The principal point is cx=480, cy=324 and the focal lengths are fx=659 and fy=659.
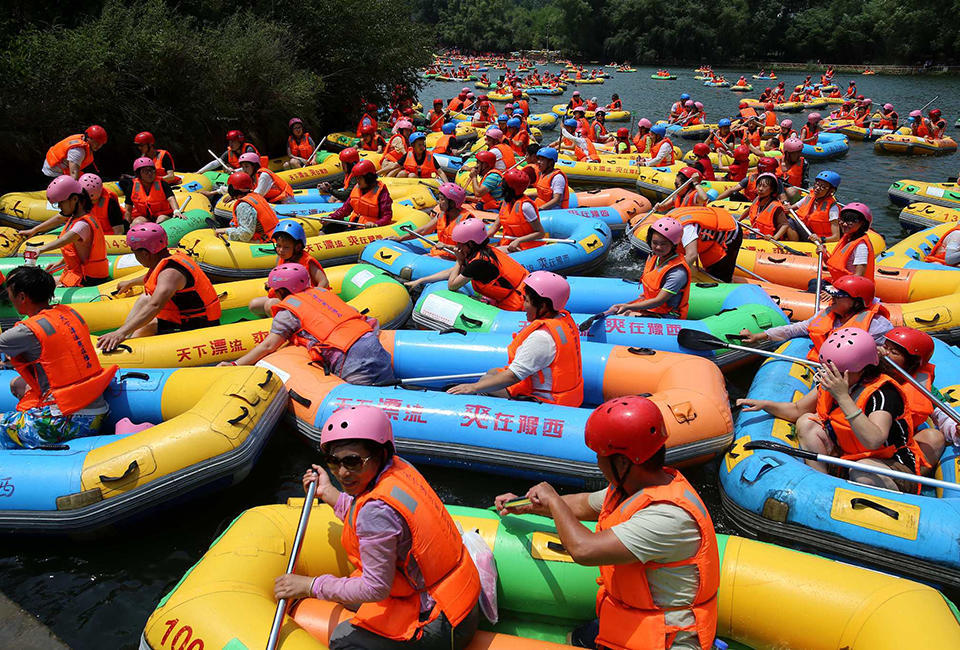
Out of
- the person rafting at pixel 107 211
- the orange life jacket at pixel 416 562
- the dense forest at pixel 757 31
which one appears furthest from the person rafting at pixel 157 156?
the dense forest at pixel 757 31

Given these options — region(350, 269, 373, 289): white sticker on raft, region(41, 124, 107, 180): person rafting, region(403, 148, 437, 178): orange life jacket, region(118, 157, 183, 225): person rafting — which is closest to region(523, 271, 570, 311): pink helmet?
region(350, 269, 373, 289): white sticker on raft

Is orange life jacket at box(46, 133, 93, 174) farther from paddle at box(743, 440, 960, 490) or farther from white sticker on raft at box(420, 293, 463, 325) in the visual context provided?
paddle at box(743, 440, 960, 490)

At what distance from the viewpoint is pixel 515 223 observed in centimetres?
802

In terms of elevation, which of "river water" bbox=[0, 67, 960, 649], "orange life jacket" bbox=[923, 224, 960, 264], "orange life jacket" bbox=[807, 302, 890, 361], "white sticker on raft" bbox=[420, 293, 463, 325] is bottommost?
"river water" bbox=[0, 67, 960, 649]

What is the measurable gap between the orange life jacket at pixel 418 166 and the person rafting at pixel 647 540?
403 inches

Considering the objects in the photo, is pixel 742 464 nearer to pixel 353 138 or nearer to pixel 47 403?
pixel 47 403

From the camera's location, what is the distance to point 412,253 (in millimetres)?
8125

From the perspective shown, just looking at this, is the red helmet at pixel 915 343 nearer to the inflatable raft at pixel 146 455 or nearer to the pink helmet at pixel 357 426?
the pink helmet at pixel 357 426

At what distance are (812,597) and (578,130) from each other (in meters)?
15.4

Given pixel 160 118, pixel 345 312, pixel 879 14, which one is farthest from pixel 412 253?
pixel 879 14

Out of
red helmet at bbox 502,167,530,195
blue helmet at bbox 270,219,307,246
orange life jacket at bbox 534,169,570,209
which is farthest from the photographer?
orange life jacket at bbox 534,169,570,209

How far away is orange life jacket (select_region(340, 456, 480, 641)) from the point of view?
259cm

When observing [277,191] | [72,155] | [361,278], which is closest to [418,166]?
[277,191]

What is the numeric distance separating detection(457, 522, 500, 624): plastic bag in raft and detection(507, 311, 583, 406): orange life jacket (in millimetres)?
1561
